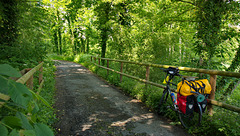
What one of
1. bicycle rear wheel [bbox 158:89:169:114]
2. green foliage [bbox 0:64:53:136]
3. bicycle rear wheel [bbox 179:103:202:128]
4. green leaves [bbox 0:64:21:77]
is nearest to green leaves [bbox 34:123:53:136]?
green foliage [bbox 0:64:53:136]

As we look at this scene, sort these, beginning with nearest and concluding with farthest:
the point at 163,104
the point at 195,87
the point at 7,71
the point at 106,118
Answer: the point at 7,71, the point at 195,87, the point at 106,118, the point at 163,104

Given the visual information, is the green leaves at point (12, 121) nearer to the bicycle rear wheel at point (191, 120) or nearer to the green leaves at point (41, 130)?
the green leaves at point (41, 130)

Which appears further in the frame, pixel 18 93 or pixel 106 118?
pixel 106 118

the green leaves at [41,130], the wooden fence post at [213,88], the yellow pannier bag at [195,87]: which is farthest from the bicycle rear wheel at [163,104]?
the green leaves at [41,130]

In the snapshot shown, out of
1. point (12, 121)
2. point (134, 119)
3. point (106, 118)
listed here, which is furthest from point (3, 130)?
point (134, 119)

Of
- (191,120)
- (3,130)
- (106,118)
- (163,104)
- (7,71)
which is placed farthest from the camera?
(163,104)

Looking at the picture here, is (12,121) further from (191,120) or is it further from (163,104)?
(163,104)


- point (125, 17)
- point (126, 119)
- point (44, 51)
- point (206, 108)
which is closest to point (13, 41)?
point (44, 51)

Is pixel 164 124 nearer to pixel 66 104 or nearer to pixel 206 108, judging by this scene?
pixel 206 108

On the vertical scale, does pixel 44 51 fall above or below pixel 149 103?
above

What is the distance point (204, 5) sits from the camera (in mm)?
4875

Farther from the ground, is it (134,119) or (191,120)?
(191,120)

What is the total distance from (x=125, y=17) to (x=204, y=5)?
25.7 feet

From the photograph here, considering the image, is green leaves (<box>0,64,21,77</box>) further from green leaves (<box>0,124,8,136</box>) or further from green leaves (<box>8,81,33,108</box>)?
green leaves (<box>0,124,8,136</box>)
